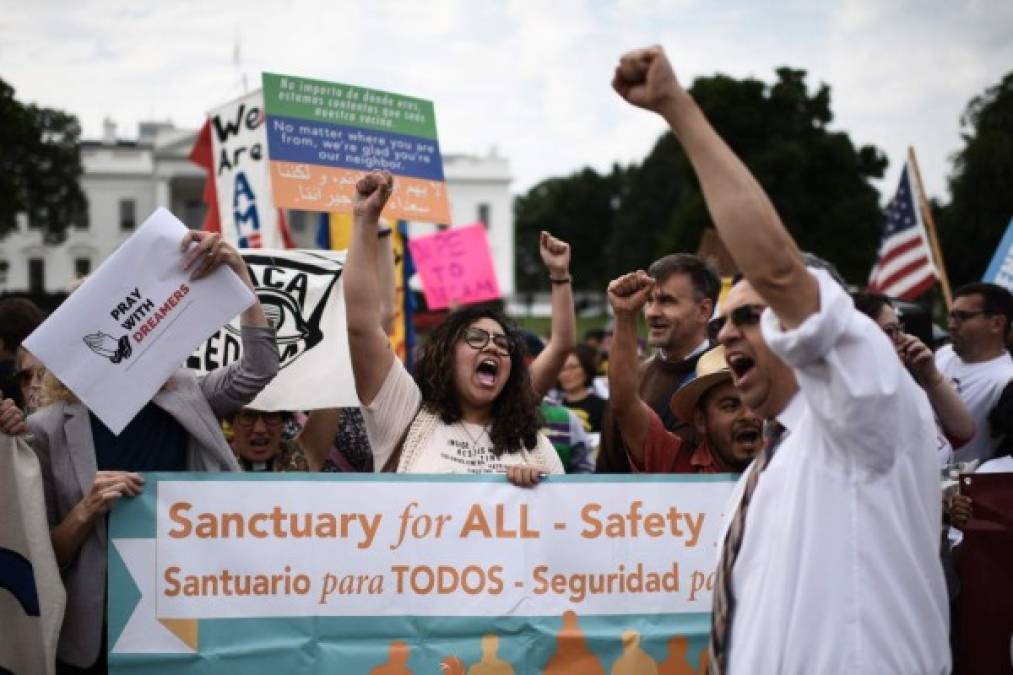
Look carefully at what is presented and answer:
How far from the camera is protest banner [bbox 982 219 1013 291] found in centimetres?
771

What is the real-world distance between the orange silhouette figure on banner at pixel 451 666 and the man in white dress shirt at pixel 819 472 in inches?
66.1

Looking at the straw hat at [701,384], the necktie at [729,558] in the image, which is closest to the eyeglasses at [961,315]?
the straw hat at [701,384]

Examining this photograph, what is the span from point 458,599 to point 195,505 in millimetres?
914

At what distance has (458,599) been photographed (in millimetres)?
3850

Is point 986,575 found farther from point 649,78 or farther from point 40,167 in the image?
point 40,167

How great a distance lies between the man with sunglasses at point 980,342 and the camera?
19.6ft

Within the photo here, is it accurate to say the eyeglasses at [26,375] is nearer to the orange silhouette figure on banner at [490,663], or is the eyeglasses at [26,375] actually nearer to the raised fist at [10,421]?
A: the raised fist at [10,421]

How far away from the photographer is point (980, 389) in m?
6.00

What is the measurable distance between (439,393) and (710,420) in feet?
3.14

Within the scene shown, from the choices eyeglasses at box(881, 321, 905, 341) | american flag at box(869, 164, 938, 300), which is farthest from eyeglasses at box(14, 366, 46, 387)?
→ american flag at box(869, 164, 938, 300)

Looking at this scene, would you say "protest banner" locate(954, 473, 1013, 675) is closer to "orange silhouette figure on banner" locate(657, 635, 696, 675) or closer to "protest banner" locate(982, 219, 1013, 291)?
"orange silhouette figure on banner" locate(657, 635, 696, 675)

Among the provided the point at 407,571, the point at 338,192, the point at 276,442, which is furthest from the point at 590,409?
the point at 407,571

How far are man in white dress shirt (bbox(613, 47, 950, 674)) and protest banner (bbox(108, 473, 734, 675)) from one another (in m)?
1.66

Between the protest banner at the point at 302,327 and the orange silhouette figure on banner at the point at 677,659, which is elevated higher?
the protest banner at the point at 302,327
